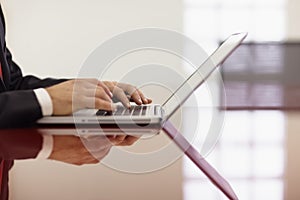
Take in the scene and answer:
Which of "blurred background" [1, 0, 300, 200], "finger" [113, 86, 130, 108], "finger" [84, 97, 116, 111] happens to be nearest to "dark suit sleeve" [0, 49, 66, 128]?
"finger" [84, 97, 116, 111]

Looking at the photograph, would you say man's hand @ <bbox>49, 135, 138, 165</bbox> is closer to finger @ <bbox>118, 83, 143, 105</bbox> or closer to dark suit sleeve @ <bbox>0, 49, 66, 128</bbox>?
dark suit sleeve @ <bbox>0, 49, 66, 128</bbox>

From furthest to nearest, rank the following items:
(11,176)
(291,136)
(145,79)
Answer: (145,79), (291,136), (11,176)

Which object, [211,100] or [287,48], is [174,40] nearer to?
[211,100]

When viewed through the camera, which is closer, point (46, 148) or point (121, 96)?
point (46, 148)

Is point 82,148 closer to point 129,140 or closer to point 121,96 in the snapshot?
point 129,140

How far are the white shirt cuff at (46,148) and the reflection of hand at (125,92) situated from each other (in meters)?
0.28

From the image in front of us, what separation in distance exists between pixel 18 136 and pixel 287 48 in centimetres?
279

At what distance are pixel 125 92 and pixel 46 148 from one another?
461 millimetres

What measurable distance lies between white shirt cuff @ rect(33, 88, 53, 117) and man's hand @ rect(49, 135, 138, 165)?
77 mm

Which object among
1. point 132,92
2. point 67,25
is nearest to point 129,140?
point 132,92

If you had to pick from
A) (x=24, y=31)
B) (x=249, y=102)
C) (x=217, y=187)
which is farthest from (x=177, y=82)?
(x=217, y=187)

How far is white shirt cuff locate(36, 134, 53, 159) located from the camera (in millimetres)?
923

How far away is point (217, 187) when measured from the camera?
1.09 metres

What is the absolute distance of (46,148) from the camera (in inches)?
37.2
